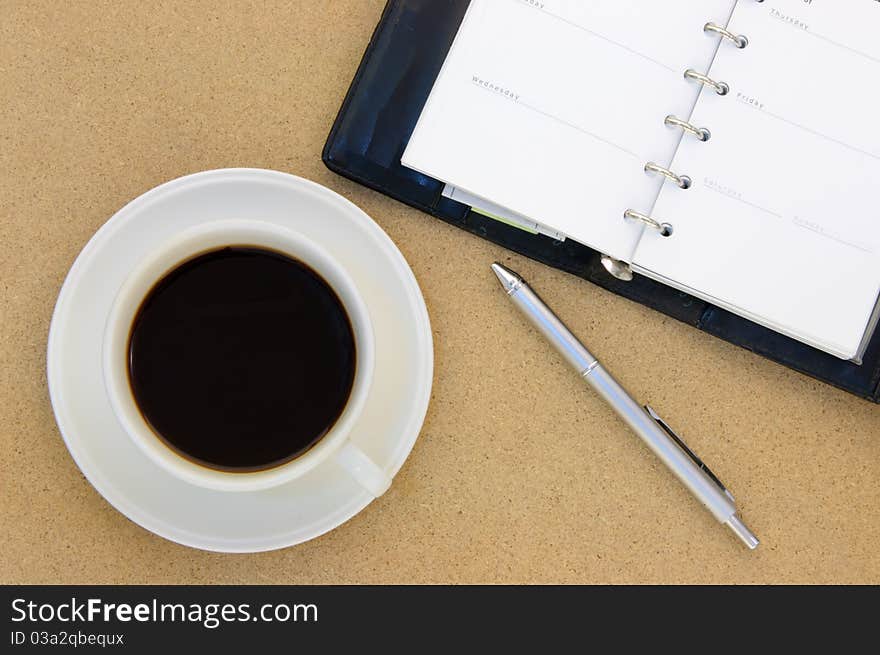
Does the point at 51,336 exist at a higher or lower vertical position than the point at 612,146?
lower

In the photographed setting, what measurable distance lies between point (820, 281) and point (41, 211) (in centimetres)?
65

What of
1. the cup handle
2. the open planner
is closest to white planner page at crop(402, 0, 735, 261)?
the open planner

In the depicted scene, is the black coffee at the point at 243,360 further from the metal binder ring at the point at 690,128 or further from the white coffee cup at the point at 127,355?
the metal binder ring at the point at 690,128

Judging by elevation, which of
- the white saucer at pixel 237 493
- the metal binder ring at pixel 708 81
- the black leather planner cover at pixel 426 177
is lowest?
the white saucer at pixel 237 493

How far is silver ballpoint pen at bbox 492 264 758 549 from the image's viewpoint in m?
0.70

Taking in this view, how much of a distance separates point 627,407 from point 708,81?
277 mm

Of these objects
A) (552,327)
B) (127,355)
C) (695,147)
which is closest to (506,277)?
(552,327)

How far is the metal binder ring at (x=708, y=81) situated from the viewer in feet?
2.26

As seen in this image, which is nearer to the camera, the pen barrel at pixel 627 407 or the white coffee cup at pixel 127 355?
the white coffee cup at pixel 127 355

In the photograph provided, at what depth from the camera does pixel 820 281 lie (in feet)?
2.27

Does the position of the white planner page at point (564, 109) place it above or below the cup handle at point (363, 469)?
above

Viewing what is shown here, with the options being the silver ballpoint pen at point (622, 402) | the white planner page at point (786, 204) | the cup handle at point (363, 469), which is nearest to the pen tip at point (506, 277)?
the silver ballpoint pen at point (622, 402)
